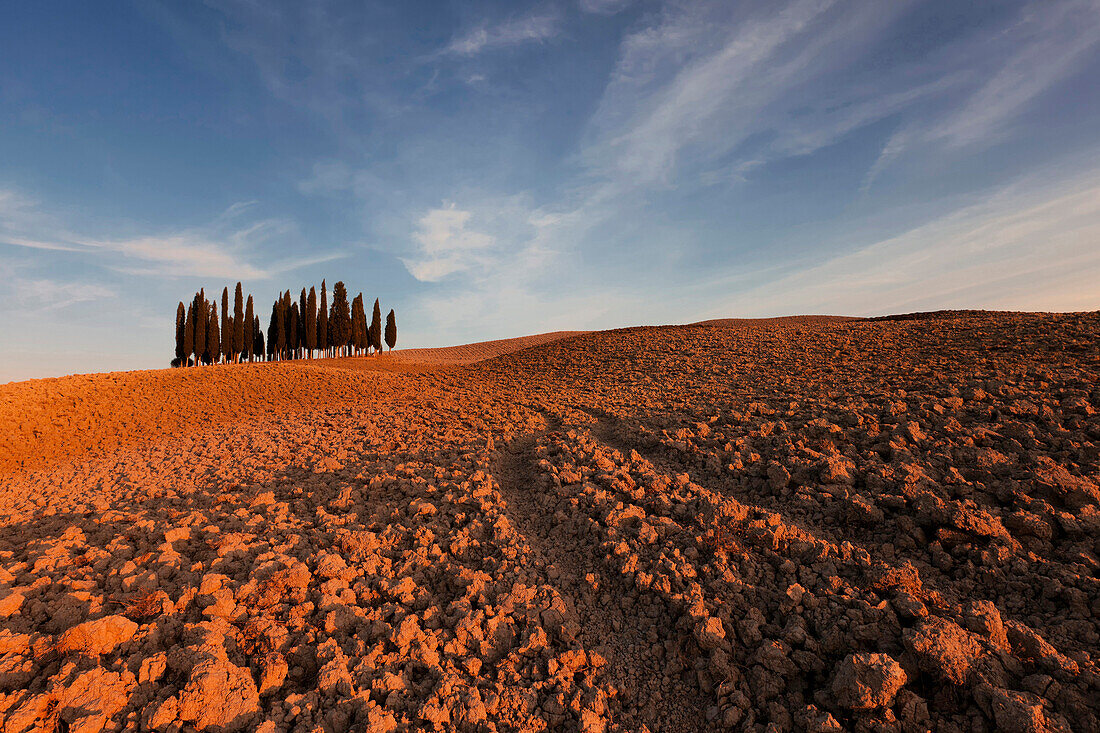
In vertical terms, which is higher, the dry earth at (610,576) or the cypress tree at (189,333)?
the cypress tree at (189,333)

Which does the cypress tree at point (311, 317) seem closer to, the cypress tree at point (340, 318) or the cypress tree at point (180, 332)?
the cypress tree at point (340, 318)

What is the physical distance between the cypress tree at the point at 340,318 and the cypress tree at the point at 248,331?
5363 millimetres

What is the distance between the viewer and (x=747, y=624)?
4.29m

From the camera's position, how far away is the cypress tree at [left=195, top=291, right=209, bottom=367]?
3322 cm

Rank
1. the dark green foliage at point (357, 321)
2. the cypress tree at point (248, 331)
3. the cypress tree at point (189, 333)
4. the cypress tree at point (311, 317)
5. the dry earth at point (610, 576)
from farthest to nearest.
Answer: the dark green foliage at point (357, 321)
the cypress tree at point (311, 317)
the cypress tree at point (248, 331)
the cypress tree at point (189, 333)
the dry earth at point (610, 576)

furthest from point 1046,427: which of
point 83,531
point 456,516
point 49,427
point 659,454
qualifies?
point 49,427

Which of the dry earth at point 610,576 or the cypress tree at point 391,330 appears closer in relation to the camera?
the dry earth at point 610,576

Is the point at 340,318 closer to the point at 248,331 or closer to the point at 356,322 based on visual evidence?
the point at 356,322

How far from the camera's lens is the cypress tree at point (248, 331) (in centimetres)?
3578

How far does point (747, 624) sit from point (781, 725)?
2.64 feet

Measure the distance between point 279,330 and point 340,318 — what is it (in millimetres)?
4418

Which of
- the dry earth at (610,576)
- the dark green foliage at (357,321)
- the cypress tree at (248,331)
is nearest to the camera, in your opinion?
the dry earth at (610,576)

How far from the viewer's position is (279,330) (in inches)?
1464

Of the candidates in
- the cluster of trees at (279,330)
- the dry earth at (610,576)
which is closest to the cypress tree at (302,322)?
the cluster of trees at (279,330)
